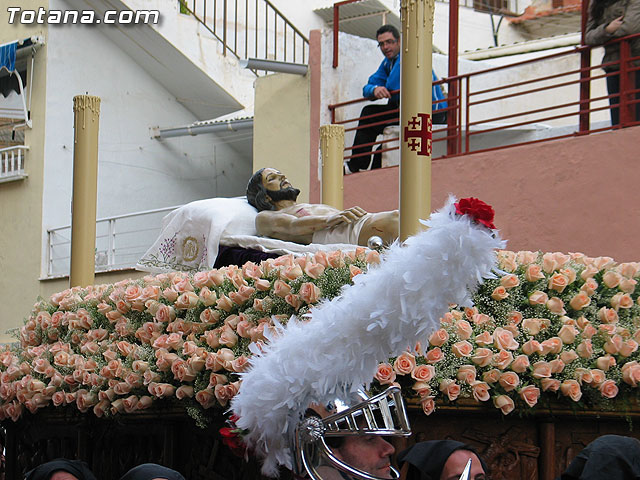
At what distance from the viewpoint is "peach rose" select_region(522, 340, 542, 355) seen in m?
4.19

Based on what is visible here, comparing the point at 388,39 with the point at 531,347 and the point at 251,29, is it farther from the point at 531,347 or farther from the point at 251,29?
the point at 251,29

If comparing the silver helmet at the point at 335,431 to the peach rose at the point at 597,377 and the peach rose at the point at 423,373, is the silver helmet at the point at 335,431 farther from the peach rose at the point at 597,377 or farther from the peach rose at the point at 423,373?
the peach rose at the point at 597,377

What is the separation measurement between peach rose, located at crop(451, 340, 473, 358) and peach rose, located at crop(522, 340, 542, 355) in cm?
24

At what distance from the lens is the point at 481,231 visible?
2.37 m

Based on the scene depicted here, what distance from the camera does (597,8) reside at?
8031mm

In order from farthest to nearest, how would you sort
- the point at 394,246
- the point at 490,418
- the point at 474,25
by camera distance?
the point at 474,25 → the point at 490,418 → the point at 394,246

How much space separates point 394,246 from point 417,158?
6.51 ft

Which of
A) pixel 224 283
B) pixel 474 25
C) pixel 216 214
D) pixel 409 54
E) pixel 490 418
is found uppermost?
pixel 474 25

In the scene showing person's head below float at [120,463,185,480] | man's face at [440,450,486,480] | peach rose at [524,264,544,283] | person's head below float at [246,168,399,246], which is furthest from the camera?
person's head below float at [246,168,399,246]

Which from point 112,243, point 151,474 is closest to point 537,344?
point 151,474

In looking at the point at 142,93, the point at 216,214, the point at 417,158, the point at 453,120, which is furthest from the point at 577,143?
the point at 142,93

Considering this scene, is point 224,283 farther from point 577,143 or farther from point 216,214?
point 577,143

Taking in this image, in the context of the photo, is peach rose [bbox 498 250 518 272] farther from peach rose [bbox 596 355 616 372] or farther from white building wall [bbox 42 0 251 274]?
white building wall [bbox 42 0 251 274]

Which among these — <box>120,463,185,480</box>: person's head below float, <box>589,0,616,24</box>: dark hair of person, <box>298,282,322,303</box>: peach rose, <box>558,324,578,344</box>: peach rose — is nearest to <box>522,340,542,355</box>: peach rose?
<box>558,324,578,344</box>: peach rose
